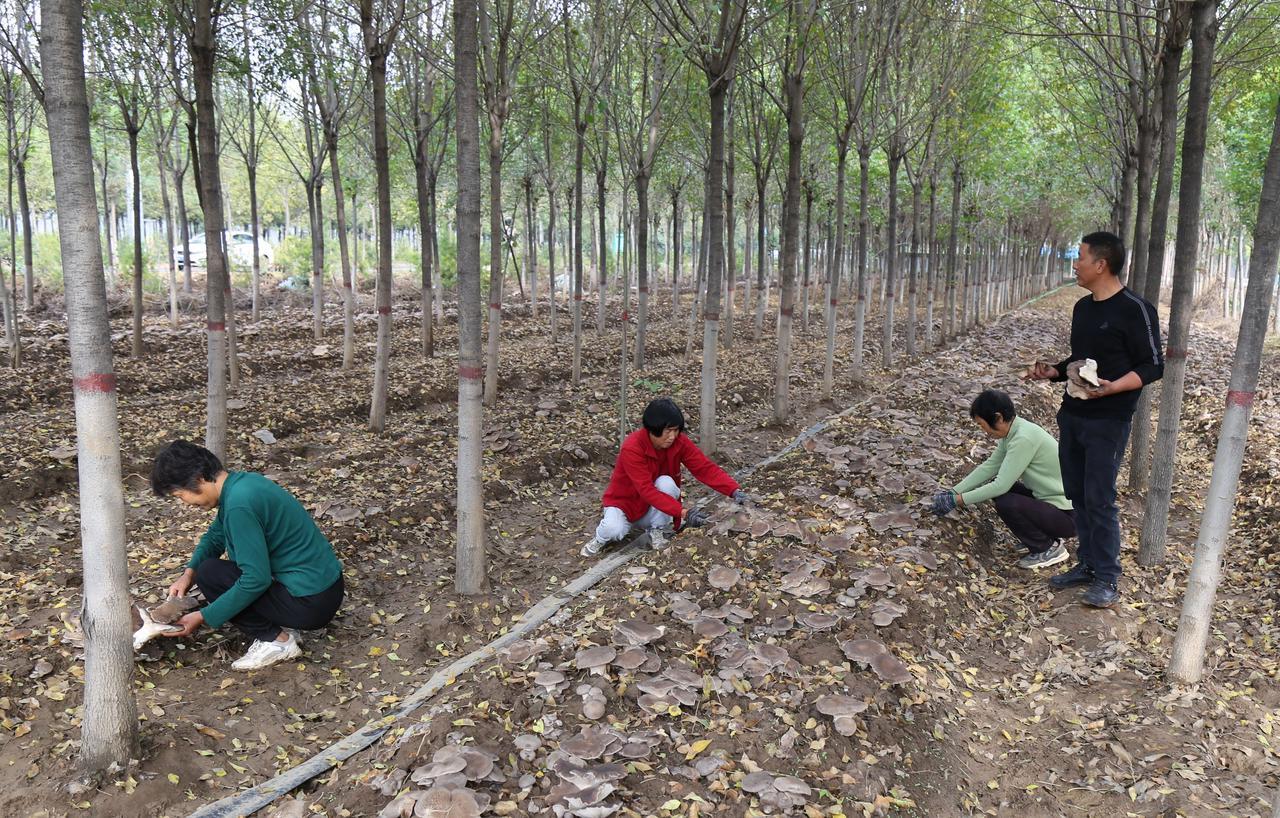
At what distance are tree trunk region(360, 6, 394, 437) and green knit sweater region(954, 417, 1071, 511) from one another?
19.9ft

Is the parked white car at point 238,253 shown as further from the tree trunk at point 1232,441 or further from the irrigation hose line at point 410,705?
the tree trunk at point 1232,441

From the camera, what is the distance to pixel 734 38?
6762mm

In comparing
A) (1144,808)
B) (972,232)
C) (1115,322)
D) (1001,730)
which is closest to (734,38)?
(1115,322)

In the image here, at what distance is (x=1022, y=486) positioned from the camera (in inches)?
208

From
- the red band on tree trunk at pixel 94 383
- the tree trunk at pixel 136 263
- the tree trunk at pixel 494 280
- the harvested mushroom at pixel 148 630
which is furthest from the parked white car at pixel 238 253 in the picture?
the red band on tree trunk at pixel 94 383

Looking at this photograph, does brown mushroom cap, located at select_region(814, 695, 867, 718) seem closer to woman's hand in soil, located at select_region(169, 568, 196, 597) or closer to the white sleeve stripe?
the white sleeve stripe

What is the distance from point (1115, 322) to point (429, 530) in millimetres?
5053

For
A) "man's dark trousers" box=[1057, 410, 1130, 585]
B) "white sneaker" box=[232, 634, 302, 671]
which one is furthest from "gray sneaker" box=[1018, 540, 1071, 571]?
"white sneaker" box=[232, 634, 302, 671]

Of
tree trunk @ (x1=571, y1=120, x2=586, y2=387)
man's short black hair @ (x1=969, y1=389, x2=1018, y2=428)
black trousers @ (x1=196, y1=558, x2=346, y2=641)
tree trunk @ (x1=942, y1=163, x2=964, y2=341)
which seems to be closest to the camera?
black trousers @ (x1=196, y1=558, x2=346, y2=641)

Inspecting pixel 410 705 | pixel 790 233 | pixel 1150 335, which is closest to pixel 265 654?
pixel 410 705

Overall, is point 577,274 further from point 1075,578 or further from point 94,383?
point 94,383

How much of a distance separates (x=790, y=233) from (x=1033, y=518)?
16.5 ft

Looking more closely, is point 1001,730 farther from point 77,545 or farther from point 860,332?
point 860,332

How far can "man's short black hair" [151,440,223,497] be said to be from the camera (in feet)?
12.4
